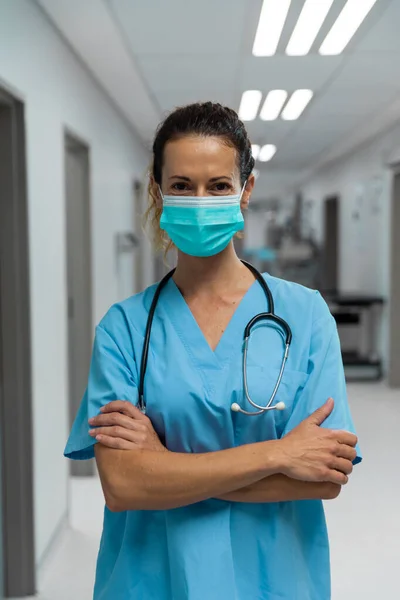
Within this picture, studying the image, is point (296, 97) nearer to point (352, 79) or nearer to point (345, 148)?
point (352, 79)

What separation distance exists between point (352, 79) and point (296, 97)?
47 cm

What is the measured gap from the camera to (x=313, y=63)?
296cm

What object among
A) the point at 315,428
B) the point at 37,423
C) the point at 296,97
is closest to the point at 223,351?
the point at 315,428

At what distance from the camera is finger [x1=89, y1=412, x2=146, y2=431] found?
3.05 ft

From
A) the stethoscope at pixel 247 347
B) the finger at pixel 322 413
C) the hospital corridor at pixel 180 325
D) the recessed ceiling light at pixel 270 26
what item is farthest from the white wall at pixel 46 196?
the finger at pixel 322 413

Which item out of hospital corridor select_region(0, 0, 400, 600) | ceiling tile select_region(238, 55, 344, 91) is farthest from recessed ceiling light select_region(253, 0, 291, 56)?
ceiling tile select_region(238, 55, 344, 91)

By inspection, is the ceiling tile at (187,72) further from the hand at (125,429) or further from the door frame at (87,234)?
the hand at (125,429)

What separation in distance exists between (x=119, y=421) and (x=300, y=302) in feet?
1.26

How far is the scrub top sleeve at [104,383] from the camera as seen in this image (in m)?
0.97

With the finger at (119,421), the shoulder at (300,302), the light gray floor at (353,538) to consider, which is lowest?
the light gray floor at (353,538)

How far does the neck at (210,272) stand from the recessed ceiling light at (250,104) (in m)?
2.77

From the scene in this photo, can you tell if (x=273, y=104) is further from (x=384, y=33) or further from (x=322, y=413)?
(x=322, y=413)

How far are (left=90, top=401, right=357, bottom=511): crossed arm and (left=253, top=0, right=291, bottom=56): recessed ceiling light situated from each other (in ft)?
5.76

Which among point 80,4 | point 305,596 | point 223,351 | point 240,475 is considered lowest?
point 305,596
